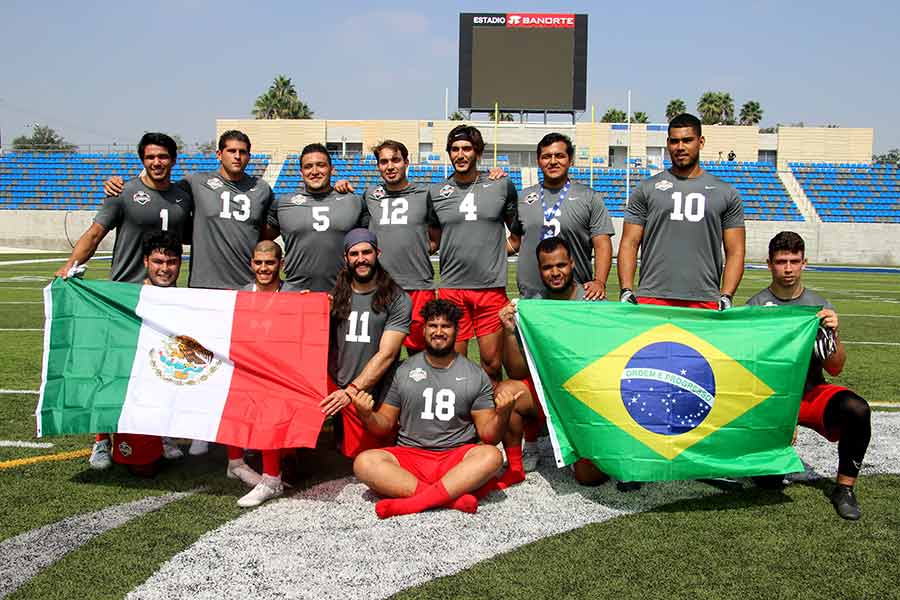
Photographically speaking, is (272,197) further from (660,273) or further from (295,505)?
(660,273)

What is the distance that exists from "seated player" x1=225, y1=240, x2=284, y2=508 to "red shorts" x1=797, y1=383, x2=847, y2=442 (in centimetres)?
264

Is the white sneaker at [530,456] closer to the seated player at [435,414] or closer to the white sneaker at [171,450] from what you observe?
the seated player at [435,414]

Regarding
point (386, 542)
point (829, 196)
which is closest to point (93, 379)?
point (386, 542)

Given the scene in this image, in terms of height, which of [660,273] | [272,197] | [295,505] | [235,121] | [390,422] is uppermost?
[235,121]

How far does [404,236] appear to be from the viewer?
447cm

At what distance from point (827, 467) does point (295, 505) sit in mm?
2934

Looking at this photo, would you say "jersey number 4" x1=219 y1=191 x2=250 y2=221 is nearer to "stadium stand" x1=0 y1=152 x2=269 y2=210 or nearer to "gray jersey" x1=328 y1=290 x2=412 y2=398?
"gray jersey" x1=328 y1=290 x2=412 y2=398

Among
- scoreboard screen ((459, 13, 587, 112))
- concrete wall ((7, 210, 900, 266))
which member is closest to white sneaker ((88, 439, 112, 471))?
concrete wall ((7, 210, 900, 266))

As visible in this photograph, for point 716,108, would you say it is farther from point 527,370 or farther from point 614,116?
point 527,370

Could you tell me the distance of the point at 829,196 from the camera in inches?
1315

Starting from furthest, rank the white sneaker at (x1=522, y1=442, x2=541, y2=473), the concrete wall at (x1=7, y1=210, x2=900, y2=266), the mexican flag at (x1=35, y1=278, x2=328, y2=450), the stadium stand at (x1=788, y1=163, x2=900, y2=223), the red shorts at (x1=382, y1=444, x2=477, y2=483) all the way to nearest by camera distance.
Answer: the stadium stand at (x1=788, y1=163, x2=900, y2=223)
the concrete wall at (x1=7, y1=210, x2=900, y2=266)
the white sneaker at (x1=522, y1=442, x2=541, y2=473)
the mexican flag at (x1=35, y1=278, x2=328, y2=450)
the red shorts at (x1=382, y1=444, x2=477, y2=483)

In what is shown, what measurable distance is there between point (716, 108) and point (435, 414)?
6131cm

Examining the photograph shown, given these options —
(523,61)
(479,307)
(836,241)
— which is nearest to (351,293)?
(479,307)

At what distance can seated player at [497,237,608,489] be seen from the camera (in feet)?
12.9
